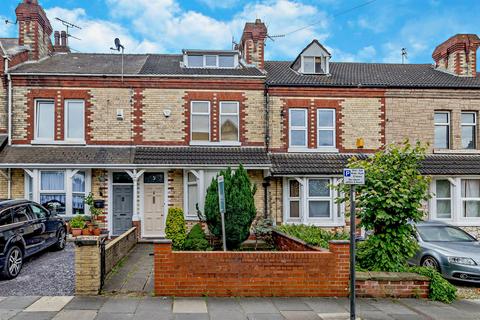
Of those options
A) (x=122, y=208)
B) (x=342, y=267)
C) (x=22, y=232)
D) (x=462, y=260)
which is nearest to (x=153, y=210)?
(x=122, y=208)

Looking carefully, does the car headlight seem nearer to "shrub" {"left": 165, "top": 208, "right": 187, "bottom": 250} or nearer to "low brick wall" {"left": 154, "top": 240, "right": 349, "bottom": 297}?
"low brick wall" {"left": 154, "top": 240, "right": 349, "bottom": 297}

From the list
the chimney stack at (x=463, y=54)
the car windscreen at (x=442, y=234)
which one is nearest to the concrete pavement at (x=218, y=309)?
the car windscreen at (x=442, y=234)

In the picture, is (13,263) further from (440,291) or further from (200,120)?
(440,291)

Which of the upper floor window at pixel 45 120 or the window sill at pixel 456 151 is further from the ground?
the upper floor window at pixel 45 120

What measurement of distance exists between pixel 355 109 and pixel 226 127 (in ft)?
18.1

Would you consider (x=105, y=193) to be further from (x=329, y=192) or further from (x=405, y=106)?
(x=405, y=106)

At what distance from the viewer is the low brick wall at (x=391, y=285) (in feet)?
24.0

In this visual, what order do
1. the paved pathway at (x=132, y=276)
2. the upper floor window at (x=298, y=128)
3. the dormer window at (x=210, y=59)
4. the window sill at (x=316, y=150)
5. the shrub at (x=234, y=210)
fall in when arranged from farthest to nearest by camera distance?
1. the dormer window at (x=210, y=59)
2. the upper floor window at (x=298, y=128)
3. the window sill at (x=316, y=150)
4. the shrub at (x=234, y=210)
5. the paved pathway at (x=132, y=276)

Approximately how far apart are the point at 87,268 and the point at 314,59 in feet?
44.3

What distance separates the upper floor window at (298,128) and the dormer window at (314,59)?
258 centimetres

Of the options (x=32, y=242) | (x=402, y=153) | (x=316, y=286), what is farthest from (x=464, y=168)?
(x=32, y=242)

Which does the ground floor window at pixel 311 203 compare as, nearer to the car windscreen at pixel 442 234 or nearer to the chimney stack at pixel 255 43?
the car windscreen at pixel 442 234

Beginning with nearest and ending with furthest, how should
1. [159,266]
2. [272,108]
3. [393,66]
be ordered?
[159,266] → [272,108] → [393,66]

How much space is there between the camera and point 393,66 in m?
19.0
